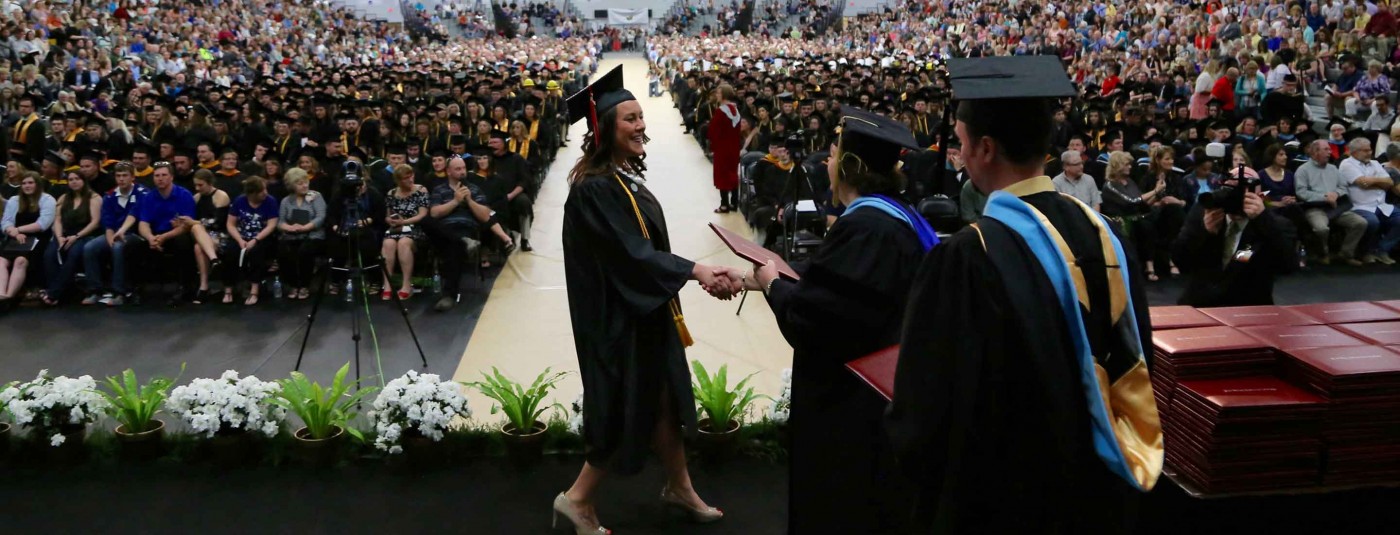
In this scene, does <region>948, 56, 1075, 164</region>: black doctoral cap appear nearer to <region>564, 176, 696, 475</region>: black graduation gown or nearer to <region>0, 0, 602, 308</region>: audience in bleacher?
<region>564, 176, 696, 475</region>: black graduation gown

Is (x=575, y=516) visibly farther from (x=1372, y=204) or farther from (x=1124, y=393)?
(x=1372, y=204)

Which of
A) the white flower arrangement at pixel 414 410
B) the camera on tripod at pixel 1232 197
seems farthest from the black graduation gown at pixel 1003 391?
the white flower arrangement at pixel 414 410

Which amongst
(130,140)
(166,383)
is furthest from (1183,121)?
(130,140)

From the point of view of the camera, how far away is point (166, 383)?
5.25 metres

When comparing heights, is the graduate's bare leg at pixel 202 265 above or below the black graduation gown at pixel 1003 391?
below

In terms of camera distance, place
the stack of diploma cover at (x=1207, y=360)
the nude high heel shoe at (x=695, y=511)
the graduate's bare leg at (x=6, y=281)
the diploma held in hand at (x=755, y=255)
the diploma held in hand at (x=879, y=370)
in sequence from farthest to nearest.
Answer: the graduate's bare leg at (x=6, y=281), the nude high heel shoe at (x=695, y=511), the diploma held in hand at (x=755, y=255), the stack of diploma cover at (x=1207, y=360), the diploma held in hand at (x=879, y=370)

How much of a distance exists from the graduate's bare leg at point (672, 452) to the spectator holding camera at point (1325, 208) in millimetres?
8025

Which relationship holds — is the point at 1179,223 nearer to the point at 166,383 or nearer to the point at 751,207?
the point at 751,207

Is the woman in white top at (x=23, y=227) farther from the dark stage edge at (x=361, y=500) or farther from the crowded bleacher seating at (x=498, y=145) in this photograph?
the dark stage edge at (x=361, y=500)

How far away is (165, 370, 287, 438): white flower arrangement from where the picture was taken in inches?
188

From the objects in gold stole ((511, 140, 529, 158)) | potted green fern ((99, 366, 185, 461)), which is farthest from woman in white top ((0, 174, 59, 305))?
gold stole ((511, 140, 529, 158))

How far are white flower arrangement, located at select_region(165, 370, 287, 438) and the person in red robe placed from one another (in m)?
8.34

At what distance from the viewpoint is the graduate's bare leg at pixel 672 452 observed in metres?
3.84

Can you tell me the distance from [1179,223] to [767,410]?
580cm
